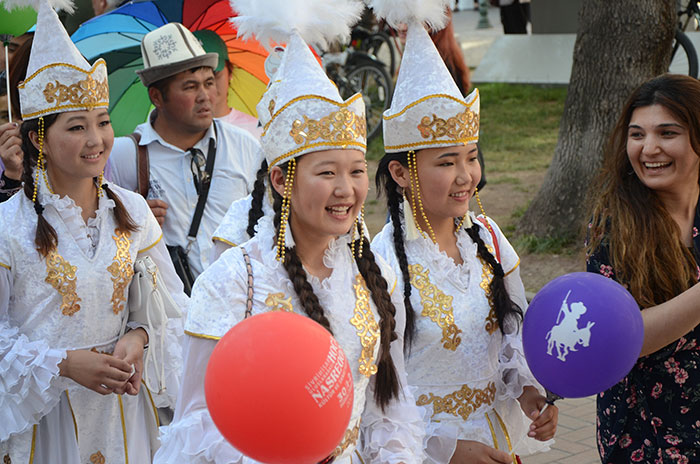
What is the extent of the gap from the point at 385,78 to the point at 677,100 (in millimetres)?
10095

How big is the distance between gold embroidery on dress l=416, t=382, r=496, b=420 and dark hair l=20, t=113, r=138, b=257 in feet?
4.38

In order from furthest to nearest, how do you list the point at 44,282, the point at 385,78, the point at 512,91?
the point at 512,91
the point at 385,78
the point at 44,282

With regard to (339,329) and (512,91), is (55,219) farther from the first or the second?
(512,91)

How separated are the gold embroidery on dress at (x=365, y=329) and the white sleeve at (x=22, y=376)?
121 cm

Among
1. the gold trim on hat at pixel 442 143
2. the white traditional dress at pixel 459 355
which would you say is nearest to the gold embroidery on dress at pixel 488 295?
the white traditional dress at pixel 459 355

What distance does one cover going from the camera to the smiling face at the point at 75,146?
11.3 ft

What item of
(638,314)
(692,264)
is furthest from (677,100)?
(638,314)

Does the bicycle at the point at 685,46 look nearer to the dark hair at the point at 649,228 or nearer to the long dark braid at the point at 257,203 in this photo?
the dark hair at the point at 649,228

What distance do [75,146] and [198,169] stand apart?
43.5 inches

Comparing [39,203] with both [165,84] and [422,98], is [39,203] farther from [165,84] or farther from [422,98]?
[422,98]

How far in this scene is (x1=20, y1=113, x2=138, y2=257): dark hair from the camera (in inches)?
132

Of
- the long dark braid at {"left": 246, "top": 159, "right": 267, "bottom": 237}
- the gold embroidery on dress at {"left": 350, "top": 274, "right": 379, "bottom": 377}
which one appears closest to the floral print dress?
the gold embroidery on dress at {"left": 350, "top": 274, "right": 379, "bottom": 377}

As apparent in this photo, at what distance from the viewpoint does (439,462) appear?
10.3 feet

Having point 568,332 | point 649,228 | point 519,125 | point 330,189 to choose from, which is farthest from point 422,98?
point 519,125
